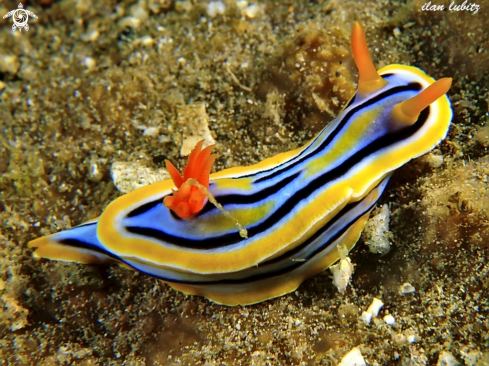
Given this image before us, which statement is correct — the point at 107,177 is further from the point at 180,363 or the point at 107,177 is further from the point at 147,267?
the point at 180,363

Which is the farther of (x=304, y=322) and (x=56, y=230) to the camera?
(x=56, y=230)

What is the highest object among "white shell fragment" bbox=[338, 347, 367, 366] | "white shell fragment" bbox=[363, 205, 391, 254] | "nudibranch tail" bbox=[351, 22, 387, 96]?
"nudibranch tail" bbox=[351, 22, 387, 96]

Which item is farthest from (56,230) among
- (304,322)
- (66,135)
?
A: (304,322)

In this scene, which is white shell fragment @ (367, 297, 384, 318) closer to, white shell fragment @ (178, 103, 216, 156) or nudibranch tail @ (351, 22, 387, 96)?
nudibranch tail @ (351, 22, 387, 96)

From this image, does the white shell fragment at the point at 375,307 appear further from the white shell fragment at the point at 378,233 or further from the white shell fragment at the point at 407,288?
the white shell fragment at the point at 378,233

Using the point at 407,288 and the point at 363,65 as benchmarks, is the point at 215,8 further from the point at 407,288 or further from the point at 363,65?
the point at 407,288

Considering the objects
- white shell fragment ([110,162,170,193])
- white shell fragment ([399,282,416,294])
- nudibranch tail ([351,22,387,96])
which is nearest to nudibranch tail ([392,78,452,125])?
nudibranch tail ([351,22,387,96])
